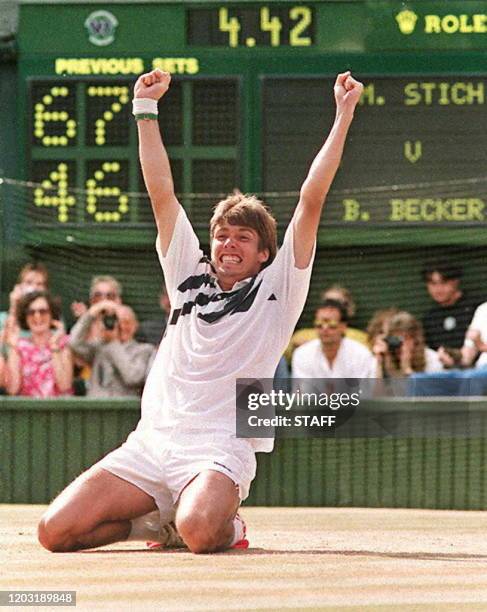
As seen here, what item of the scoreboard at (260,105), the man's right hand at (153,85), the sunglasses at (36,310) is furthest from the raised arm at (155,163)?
the scoreboard at (260,105)

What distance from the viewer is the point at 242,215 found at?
558 cm

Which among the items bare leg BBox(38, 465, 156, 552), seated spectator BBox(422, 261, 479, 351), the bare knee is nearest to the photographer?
seated spectator BBox(422, 261, 479, 351)

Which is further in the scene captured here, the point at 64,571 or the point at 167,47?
the point at 167,47

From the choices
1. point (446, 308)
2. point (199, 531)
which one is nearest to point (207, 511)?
point (199, 531)

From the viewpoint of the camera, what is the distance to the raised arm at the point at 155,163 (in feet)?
18.4

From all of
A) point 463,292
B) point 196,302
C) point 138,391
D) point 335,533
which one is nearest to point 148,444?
point 196,302

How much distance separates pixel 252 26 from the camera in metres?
9.99

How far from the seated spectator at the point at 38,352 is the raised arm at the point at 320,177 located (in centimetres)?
368

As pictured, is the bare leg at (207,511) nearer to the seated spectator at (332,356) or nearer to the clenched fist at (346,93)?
the clenched fist at (346,93)

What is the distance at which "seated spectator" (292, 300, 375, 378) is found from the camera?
29.6 feet

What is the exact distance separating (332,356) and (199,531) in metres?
3.82

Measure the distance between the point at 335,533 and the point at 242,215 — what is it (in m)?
1.69

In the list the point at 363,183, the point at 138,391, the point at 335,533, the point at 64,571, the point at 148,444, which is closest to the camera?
the point at 64,571

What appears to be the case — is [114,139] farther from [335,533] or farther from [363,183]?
[335,533]
